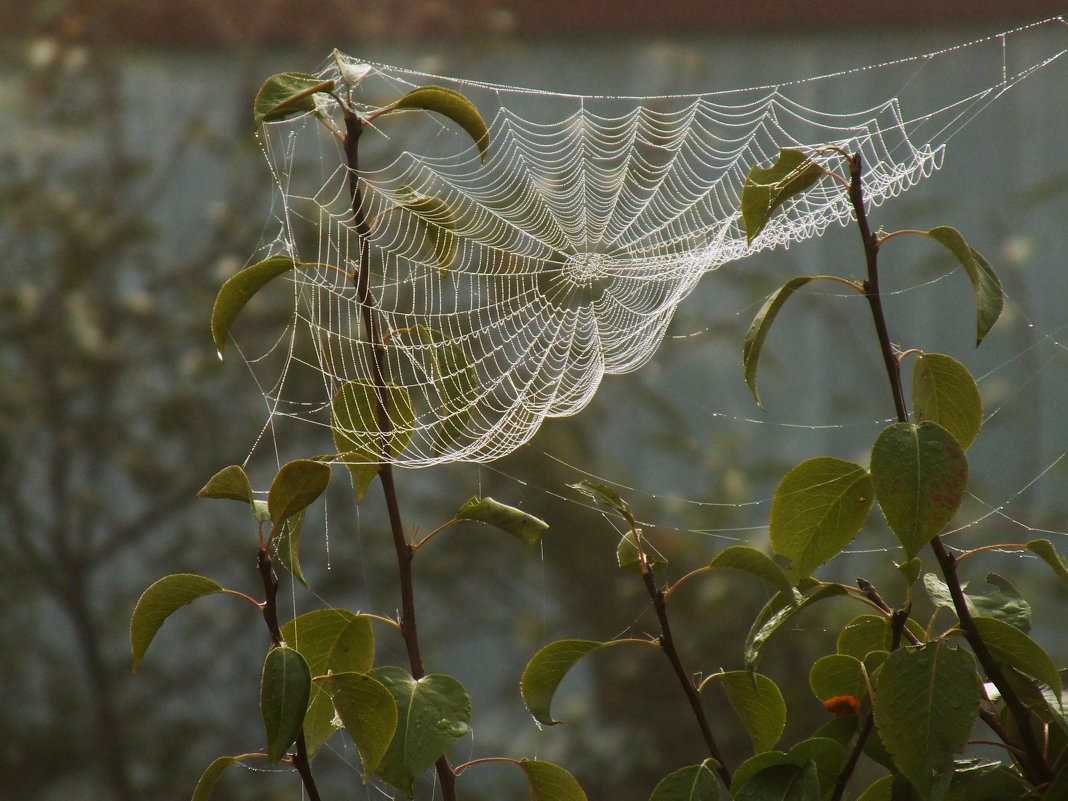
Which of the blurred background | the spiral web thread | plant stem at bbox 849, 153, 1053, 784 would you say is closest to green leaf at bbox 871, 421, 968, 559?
plant stem at bbox 849, 153, 1053, 784

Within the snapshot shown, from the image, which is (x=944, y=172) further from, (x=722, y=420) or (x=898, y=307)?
(x=722, y=420)

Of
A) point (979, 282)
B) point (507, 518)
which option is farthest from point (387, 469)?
point (979, 282)

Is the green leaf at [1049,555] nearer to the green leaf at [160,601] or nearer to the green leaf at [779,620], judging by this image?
the green leaf at [779,620]

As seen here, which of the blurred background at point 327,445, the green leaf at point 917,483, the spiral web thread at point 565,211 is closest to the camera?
the green leaf at point 917,483

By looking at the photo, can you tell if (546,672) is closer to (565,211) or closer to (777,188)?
(777,188)

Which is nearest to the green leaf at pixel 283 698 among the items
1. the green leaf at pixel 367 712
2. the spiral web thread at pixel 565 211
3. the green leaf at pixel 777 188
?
the green leaf at pixel 367 712
